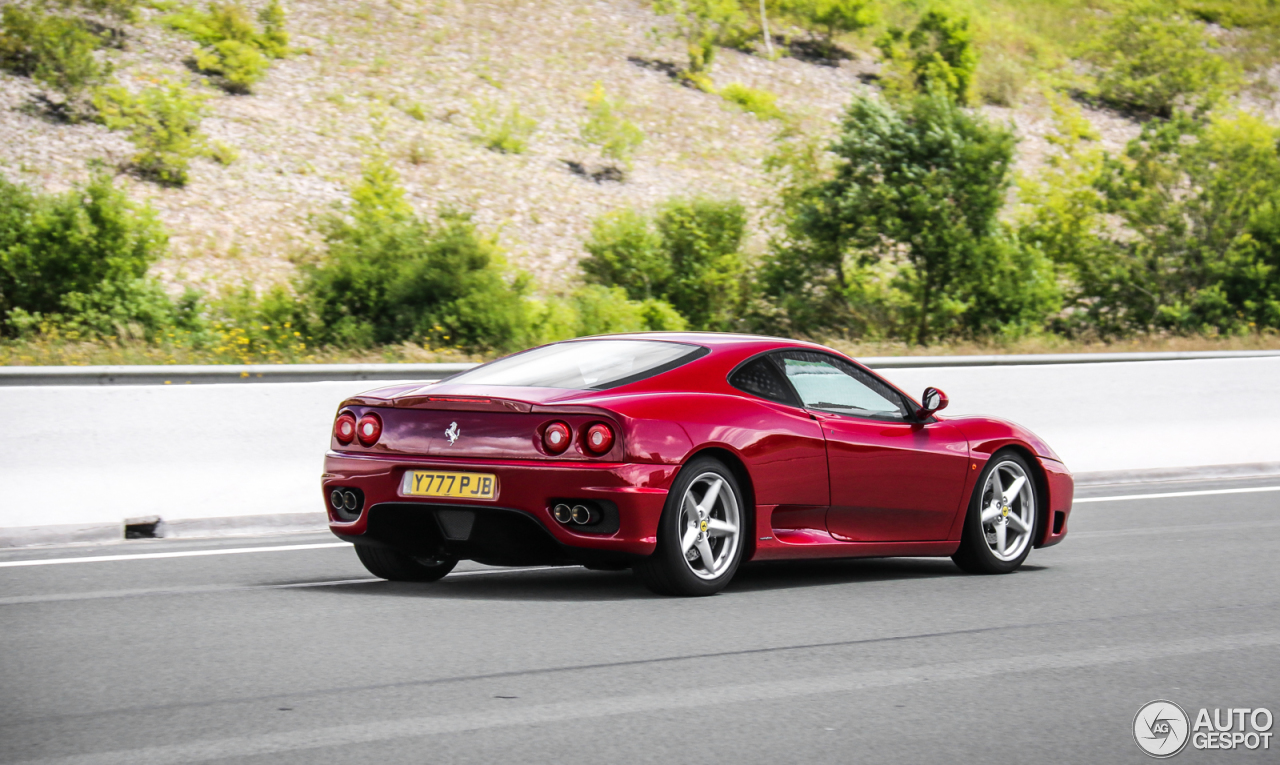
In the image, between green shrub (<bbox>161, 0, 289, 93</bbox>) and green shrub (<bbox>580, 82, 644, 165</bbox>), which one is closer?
green shrub (<bbox>161, 0, 289, 93</bbox>)

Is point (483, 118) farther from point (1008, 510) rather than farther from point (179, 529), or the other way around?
point (1008, 510)

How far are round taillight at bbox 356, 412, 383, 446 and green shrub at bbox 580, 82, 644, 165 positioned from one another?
108 ft

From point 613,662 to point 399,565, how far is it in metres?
2.26

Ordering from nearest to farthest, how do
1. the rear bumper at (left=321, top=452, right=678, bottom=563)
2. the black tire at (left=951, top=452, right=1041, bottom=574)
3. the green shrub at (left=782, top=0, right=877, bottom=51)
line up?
the rear bumper at (left=321, top=452, right=678, bottom=563) < the black tire at (left=951, top=452, right=1041, bottom=574) < the green shrub at (left=782, top=0, right=877, bottom=51)

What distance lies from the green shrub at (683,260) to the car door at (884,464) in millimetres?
23138

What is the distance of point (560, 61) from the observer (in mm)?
44094

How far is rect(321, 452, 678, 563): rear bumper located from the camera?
6141mm

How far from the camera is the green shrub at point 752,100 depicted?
43906 millimetres

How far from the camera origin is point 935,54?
4631 cm

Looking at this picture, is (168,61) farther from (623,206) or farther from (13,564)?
(13,564)

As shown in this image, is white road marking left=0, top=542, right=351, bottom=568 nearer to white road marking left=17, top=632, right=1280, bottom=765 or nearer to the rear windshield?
the rear windshield

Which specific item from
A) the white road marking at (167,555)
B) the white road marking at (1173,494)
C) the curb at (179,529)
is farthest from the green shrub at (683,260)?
the white road marking at (167,555)

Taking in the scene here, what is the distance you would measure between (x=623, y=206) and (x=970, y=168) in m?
10.3

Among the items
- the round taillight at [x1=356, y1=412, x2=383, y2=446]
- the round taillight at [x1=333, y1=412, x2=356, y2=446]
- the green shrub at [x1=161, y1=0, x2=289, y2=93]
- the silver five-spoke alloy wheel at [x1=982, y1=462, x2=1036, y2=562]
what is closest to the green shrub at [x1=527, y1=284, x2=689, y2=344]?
the green shrub at [x1=161, y1=0, x2=289, y2=93]
